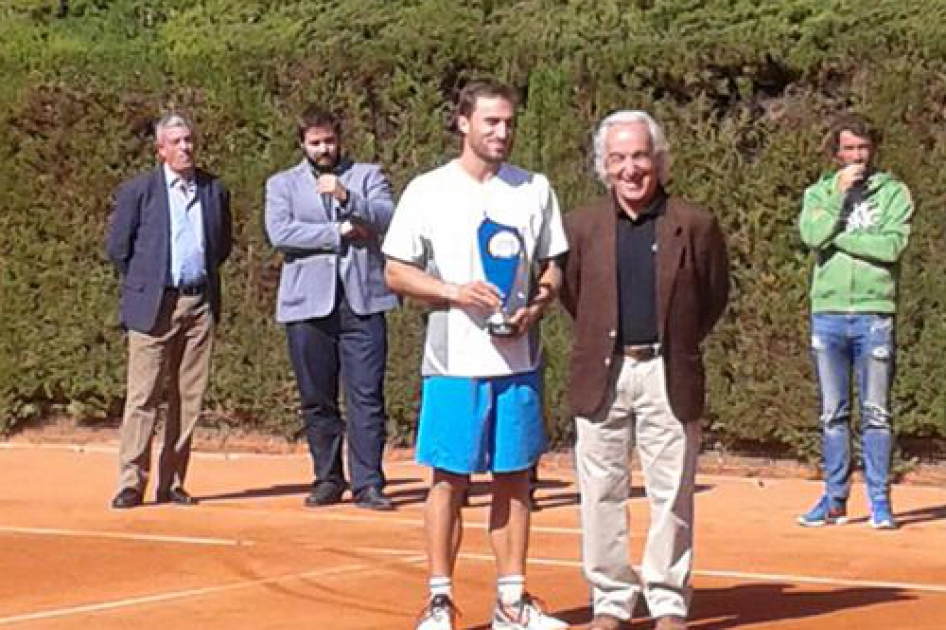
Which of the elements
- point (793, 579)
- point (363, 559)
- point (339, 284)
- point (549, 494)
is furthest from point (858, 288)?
point (363, 559)

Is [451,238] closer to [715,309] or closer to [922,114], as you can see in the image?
[715,309]

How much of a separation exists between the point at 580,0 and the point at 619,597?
Answer: 6.74 m

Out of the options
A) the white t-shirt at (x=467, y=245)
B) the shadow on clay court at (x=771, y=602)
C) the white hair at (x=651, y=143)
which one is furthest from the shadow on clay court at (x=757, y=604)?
the white hair at (x=651, y=143)

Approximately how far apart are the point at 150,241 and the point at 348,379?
4.31 ft

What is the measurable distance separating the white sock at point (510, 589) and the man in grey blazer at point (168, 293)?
4384 mm

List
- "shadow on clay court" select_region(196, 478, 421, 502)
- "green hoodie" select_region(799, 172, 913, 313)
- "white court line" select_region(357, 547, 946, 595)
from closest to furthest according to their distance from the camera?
"white court line" select_region(357, 547, 946, 595) → "green hoodie" select_region(799, 172, 913, 313) → "shadow on clay court" select_region(196, 478, 421, 502)

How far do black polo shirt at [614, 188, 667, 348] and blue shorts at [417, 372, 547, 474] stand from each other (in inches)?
17.1

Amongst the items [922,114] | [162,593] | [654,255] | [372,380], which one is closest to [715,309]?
[654,255]

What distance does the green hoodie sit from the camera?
11.6 m

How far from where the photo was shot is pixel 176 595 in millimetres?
9648

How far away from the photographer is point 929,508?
12.6 meters

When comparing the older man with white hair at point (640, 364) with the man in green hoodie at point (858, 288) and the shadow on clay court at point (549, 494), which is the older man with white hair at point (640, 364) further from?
the shadow on clay court at point (549, 494)

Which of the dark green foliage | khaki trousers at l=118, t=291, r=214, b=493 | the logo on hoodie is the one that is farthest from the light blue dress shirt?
the logo on hoodie

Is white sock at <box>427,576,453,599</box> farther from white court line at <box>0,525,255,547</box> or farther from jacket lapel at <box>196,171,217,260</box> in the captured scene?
jacket lapel at <box>196,171,217,260</box>
